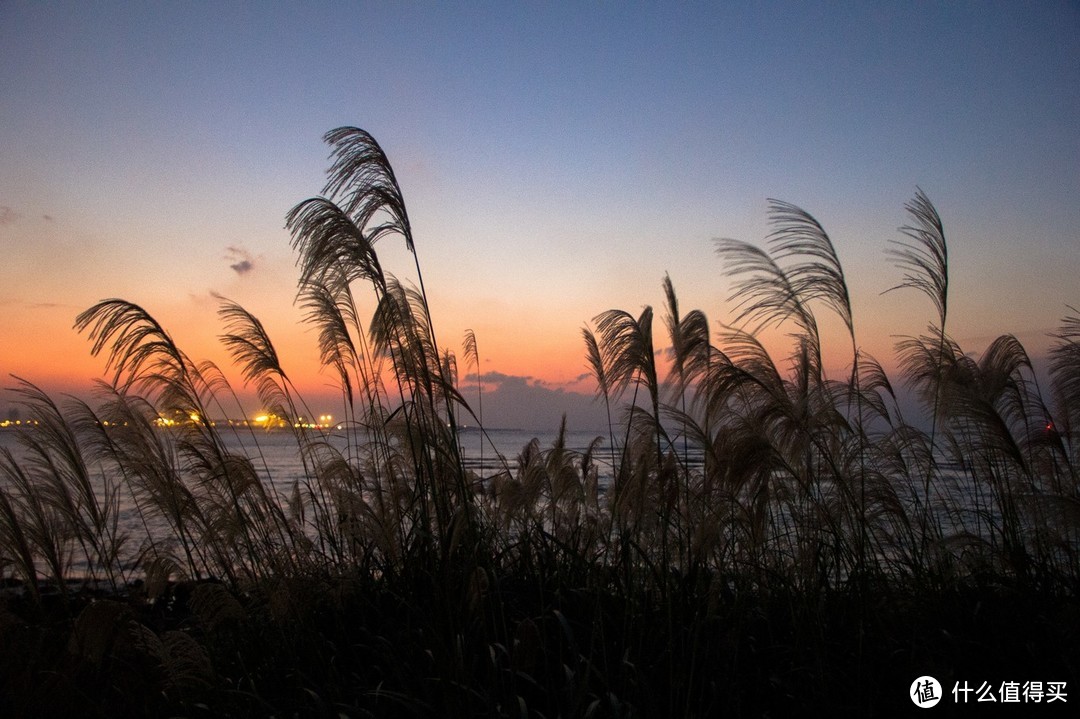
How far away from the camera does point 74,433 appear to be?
4.07 m

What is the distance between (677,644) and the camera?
3217mm

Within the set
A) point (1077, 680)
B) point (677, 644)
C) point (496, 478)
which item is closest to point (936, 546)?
point (1077, 680)

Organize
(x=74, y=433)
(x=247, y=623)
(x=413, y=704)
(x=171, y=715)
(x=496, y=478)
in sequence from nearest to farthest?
(x=413, y=704), (x=171, y=715), (x=247, y=623), (x=74, y=433), (x=496, y=478)

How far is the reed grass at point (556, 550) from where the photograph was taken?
120 inches

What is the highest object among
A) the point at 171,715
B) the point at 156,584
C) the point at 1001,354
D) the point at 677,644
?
the point at 1001,354

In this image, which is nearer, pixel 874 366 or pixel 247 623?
pixel 247 623

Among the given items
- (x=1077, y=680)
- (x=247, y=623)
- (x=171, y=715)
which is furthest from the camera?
(x=247, y=623)

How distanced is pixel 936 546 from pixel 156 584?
190 inches

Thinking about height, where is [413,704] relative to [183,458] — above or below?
below

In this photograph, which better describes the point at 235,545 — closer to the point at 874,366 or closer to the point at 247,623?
the point at 247,623

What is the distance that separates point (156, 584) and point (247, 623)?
64 cm

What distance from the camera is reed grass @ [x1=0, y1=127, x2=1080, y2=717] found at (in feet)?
10.0

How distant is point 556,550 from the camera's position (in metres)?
4.10

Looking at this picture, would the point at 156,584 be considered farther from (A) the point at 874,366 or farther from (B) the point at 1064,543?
(B) the point at 1064,543
